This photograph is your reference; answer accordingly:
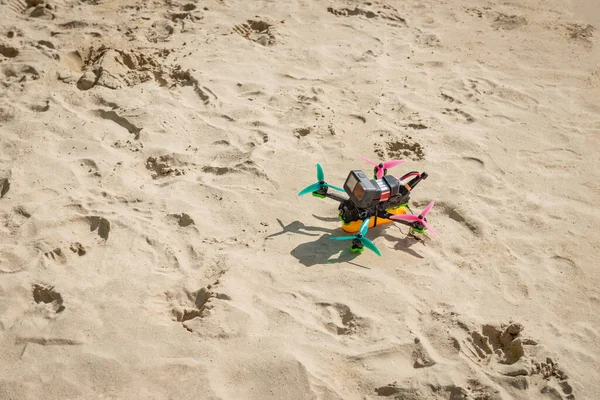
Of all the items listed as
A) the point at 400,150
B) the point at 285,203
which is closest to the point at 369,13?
the point at 400,150

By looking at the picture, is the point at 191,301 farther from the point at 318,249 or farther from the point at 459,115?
the point at 459,115

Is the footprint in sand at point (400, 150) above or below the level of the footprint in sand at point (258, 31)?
below

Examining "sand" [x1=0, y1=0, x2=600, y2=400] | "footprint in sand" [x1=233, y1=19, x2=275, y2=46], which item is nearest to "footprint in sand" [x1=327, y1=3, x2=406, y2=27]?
"sand" [x1=0, y1=0, x2=600, y2=400]

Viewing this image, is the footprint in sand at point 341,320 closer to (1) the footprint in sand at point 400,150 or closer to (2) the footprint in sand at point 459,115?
Result: (1) the footprint in sand at point 400,150

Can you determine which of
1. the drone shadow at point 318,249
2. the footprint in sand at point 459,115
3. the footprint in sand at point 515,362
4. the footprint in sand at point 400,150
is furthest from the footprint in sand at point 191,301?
the footprint in sand at point 459,115

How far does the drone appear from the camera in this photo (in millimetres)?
3227

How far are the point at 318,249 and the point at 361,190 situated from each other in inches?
19.6

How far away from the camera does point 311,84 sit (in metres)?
4.96

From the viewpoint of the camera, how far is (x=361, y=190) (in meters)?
3.19

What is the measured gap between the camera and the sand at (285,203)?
272 centimetres

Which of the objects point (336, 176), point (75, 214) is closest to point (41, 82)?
point (75, 214)

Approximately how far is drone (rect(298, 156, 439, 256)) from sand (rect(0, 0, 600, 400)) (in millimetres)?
161

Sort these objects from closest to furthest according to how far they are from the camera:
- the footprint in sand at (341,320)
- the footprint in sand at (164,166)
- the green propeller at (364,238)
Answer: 1. the footprint in sand at (341,320)
2. the green propeller at (364,238)
3. the footprint in sand at (164,166)

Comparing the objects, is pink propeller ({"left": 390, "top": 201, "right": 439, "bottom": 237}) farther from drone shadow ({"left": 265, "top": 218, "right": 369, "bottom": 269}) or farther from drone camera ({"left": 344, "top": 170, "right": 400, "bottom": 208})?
drone shadow ({"left": 265, "top": 218, "right": 369, "bottom": 269})
